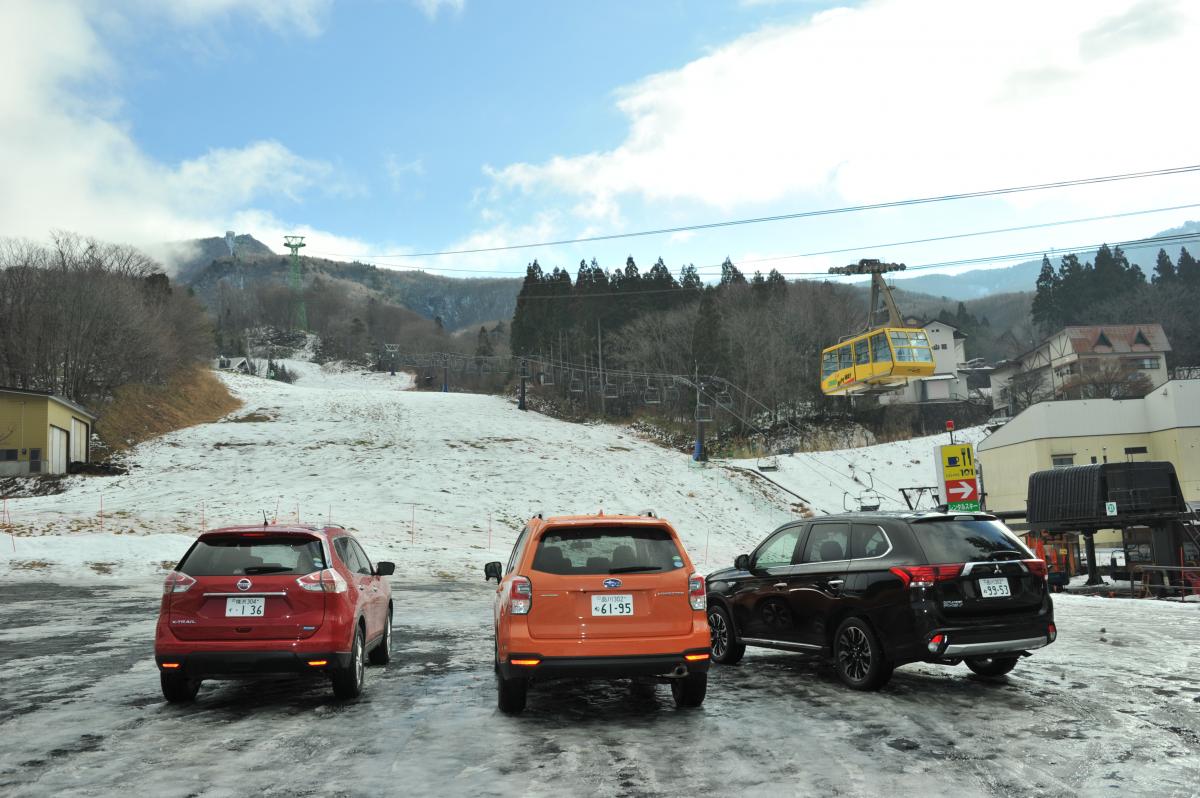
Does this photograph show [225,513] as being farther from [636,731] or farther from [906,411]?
[906,411]

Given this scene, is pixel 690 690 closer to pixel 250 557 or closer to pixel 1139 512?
pixel 250 557

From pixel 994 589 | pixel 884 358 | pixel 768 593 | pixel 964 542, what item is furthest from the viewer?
pixel 884 358

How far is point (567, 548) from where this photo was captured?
7242mm

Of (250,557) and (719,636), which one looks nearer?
(250,557)

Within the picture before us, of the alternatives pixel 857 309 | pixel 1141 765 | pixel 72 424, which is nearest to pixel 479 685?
pixel 1141 765

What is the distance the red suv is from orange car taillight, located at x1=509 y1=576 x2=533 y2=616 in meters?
1.78

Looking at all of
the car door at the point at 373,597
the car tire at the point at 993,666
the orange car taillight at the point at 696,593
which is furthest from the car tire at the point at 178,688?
the car tire at the point at 993,666

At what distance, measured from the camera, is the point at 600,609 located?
22.8 feet

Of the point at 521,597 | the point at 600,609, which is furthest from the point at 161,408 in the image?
the point at 600,609

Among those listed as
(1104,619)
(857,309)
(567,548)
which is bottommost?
(1104,619)

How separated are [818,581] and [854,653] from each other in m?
0.79

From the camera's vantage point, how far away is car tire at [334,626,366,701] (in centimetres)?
775

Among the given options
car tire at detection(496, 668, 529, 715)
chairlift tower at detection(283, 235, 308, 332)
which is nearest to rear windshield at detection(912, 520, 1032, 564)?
car tire at detection(496, 668, 529, 715)

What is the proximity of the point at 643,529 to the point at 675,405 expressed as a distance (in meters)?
68.4
